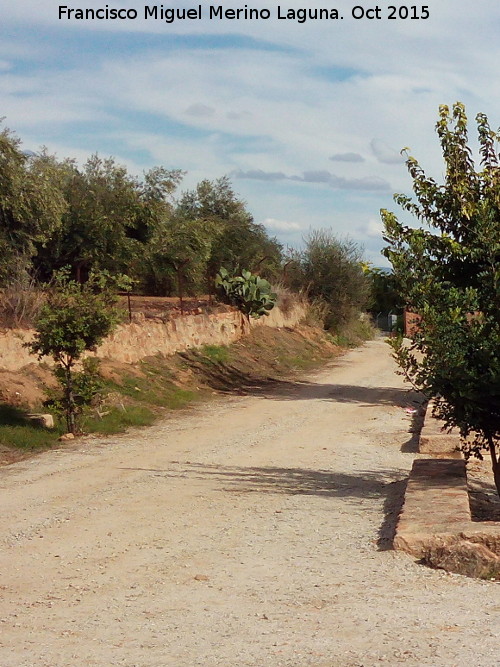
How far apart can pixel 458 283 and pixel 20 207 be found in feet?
42.6

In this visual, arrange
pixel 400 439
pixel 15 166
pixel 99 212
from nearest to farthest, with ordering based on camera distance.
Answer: pixel 400 439 → pixel 15 166 → pixel 99 212

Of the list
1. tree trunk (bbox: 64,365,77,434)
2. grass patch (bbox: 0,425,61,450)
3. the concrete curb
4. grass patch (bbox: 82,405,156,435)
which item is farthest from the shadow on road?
grass patch (bbox: 82,405,156,435)

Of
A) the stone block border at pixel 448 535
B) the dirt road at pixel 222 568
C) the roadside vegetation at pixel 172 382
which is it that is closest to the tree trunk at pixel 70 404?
the roadside vegetation at pixel 172 382

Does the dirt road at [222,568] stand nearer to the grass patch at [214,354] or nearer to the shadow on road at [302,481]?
the shadow on road at [302,481]

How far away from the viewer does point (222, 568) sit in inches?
276

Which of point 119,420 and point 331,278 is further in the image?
point 331,278

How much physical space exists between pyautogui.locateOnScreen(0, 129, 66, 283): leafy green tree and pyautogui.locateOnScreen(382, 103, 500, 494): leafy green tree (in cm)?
1223

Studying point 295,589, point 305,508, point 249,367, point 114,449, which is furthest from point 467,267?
point 249,367

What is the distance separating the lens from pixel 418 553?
693 cm

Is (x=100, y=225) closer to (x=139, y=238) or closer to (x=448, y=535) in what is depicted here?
(x=139, y=238)

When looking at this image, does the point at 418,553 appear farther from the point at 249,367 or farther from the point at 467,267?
the point at 249,367

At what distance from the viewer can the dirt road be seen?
5.12 meters

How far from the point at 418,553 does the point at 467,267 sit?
12.4ft

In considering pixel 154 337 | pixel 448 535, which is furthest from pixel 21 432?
pixel 154 337
